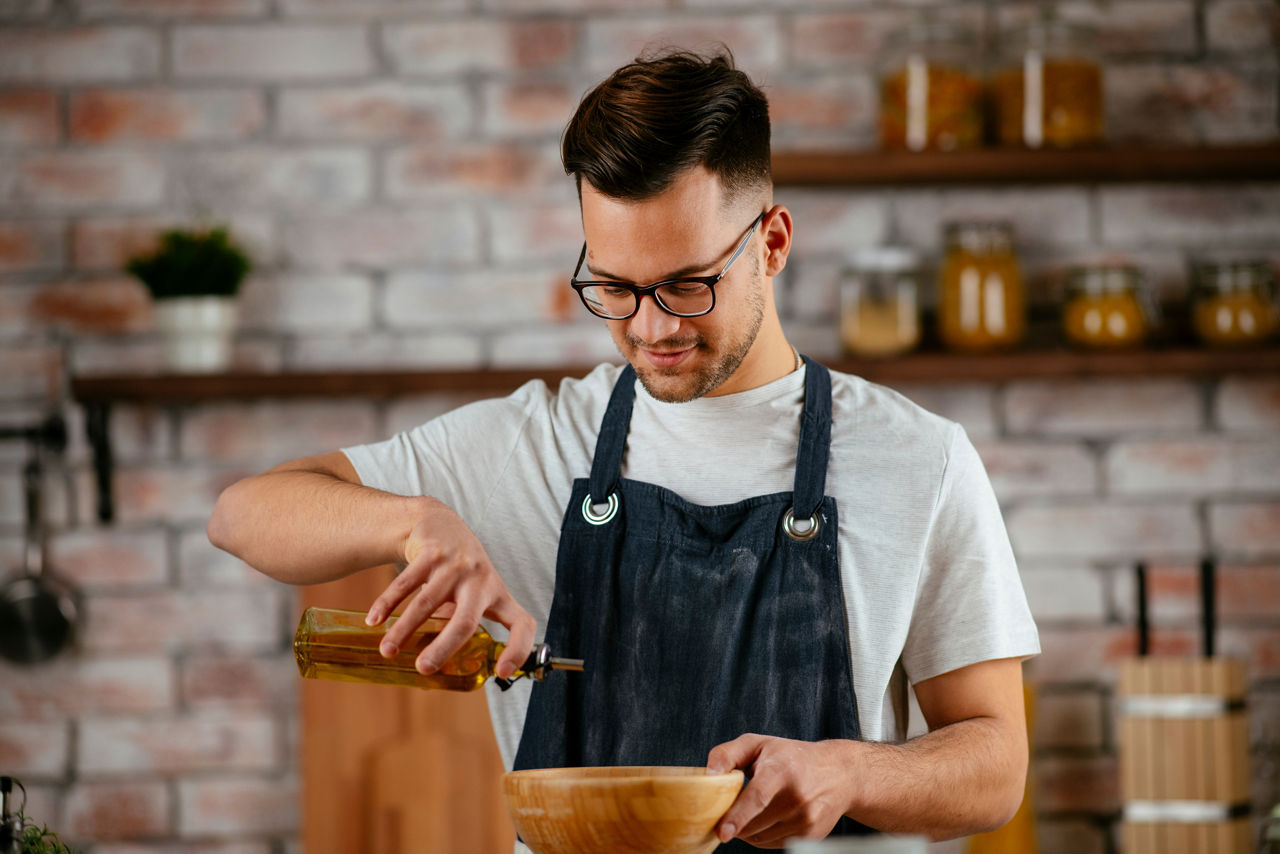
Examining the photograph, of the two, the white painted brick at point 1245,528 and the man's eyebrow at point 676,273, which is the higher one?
the man's eyebrow at point 676,273

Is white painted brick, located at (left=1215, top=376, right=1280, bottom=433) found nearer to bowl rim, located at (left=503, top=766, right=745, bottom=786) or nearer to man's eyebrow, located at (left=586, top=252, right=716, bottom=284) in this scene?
man's eyebrow, located at (left=586, top=252, right=716, bottom=284)

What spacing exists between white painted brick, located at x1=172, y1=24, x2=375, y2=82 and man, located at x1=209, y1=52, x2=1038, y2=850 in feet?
3.66

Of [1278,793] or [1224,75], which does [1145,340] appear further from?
[1278,793]

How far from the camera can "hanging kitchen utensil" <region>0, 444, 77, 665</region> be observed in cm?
221

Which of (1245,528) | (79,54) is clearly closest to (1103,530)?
(1245,528)

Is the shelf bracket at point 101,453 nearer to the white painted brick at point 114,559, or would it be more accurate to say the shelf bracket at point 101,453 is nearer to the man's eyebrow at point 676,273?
the white painted brick at point 114,559

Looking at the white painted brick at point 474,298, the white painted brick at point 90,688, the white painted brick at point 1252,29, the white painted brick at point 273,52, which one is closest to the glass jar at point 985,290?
the white painted brick at point 1252,29

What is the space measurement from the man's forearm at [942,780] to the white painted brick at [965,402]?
1028 mm

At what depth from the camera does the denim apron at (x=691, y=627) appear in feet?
4.18

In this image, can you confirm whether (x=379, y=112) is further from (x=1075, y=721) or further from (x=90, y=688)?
(x=1075, y=721)

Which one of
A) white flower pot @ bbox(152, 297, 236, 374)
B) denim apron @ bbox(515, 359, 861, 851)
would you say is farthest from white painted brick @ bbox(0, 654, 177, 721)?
denim apron @ bbox(515, 359, 861, 851)

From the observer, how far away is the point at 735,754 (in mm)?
966

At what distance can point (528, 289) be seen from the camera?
227cm

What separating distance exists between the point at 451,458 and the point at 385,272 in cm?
92
